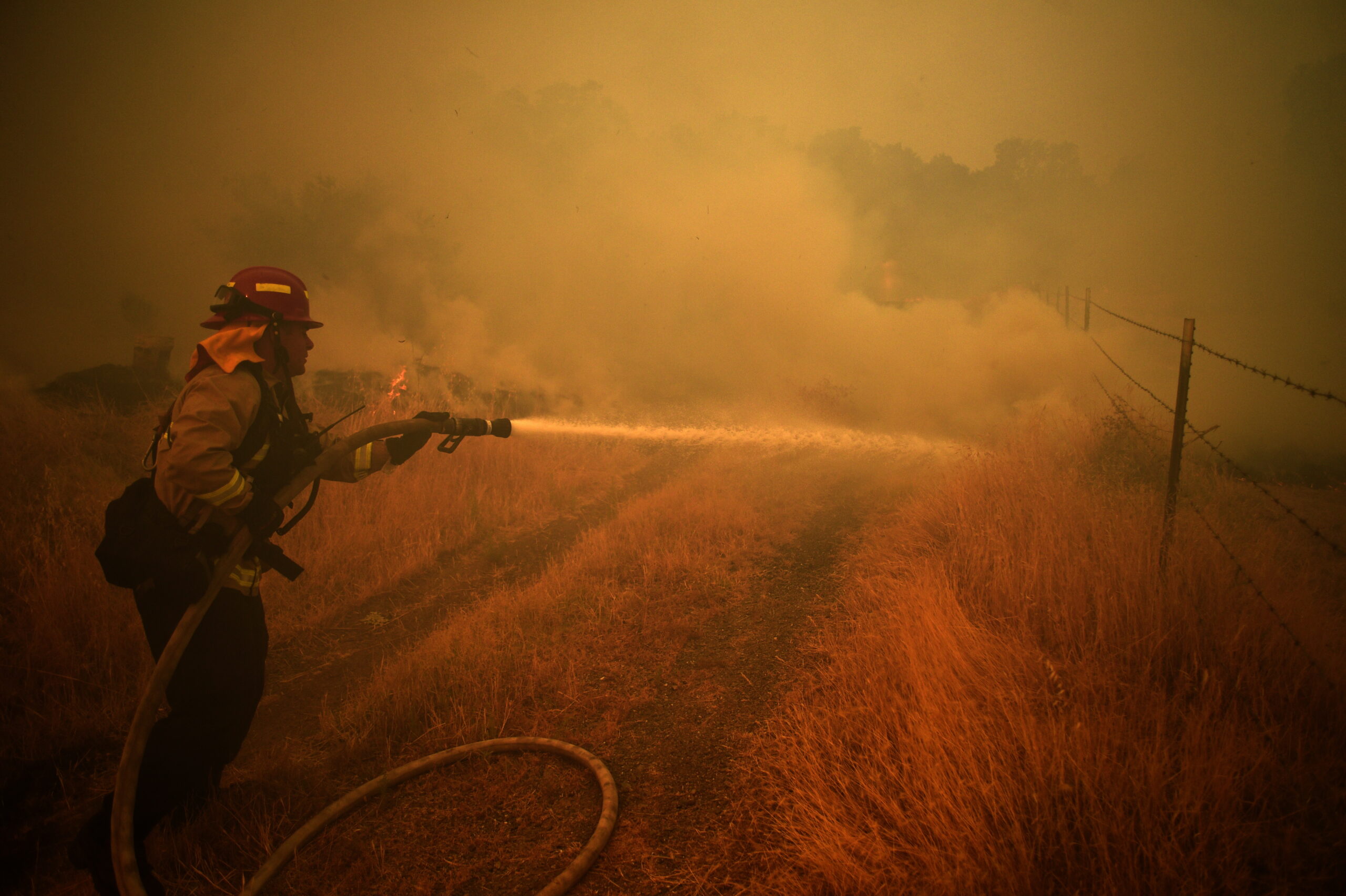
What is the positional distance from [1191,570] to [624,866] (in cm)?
386

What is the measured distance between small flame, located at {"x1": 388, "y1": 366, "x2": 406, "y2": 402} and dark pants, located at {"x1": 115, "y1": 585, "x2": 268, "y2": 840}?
7029 millimetres

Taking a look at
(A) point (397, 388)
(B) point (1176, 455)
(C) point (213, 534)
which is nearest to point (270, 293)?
(C) point (213, 534)

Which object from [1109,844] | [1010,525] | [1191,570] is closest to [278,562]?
[1109,844]

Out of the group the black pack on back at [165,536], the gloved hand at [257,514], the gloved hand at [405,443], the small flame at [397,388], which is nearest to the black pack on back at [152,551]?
the black pack on back at [165,536]

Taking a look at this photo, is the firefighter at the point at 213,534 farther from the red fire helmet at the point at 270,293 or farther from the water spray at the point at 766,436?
the water spray at the point at 766,436

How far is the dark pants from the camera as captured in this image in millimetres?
2170

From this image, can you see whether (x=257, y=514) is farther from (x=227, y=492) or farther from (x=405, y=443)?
(x=405, y=443)

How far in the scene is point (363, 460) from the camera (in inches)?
120

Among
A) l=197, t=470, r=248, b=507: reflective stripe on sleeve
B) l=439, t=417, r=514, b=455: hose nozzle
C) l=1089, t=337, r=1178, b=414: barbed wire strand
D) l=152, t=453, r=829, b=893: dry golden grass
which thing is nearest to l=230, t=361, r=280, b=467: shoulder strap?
l=197, t=470, r=248, b=507: reflective stripe on sleeve

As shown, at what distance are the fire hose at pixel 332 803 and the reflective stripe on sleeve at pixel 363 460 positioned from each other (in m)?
0.13

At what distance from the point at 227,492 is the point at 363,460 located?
810 millimetres

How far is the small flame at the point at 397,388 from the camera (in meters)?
9.06

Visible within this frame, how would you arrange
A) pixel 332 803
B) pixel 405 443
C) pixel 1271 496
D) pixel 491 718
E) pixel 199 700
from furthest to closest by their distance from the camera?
pixel 405 443 → pixel 491 718 → pixel 1271 496 → pixel 332 803 → pixel 199 700

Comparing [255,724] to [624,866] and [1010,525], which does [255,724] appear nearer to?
[624,866]
